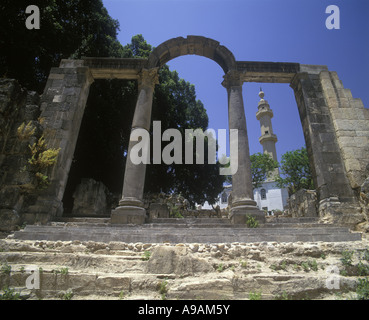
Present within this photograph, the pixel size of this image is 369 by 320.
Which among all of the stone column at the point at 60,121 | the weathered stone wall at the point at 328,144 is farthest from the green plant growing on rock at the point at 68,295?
the weathered stone wall at the point at 328,144

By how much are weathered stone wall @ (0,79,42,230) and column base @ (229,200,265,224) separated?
5959mm

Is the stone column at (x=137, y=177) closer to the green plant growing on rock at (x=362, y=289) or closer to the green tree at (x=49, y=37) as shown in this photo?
the green plant growing on rock at (x=362, y=289)

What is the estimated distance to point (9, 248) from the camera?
4.68 meters

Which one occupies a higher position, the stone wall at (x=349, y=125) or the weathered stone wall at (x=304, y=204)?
the stone wall at (x=349, y=125)

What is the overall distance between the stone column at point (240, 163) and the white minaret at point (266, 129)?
3441cm

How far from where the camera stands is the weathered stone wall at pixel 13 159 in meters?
6.97

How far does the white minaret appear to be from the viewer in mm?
43616

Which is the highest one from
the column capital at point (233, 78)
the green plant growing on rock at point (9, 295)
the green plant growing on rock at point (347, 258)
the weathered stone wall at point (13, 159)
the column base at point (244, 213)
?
the column capital at point (233, 78)

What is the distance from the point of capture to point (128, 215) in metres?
7.38

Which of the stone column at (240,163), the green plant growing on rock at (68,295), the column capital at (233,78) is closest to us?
the green plant growing on rock at (68,295)

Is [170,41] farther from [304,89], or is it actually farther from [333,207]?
[333,207]

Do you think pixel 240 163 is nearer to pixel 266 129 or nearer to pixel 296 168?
pixel 296 168

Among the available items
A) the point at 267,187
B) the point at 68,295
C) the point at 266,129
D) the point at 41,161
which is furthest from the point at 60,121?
the point at 266,129

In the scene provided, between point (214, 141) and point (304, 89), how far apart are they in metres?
10.9
